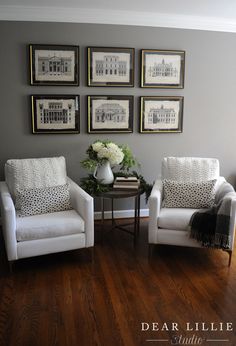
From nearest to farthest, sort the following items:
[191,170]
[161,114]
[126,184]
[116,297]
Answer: [116,297] < [126,184] < [191,170] < [161,114]

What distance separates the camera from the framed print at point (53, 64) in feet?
11.4

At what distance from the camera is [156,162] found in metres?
4.03

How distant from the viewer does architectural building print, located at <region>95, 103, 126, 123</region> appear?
375 centimetres

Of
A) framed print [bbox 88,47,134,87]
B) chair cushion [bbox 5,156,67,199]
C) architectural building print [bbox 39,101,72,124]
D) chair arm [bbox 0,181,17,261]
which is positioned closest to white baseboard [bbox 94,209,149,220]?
chair cushion [bbox 5,156,67,199]

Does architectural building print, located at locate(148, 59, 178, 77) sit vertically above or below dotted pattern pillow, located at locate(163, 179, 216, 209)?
above

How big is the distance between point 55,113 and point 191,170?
167 centimetres

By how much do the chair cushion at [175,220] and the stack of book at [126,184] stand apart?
0.46 m

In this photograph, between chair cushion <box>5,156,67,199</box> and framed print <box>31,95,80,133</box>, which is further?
framed print <box>31,95,80,133</box>

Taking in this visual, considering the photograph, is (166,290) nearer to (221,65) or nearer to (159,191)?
(159,191)

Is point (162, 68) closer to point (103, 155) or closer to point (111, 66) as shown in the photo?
point (111, 66)

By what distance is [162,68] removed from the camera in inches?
149

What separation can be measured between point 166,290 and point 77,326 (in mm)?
793

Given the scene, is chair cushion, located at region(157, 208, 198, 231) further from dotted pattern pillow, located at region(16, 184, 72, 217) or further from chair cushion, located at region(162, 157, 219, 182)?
dotted pattern pillow, located at region(16, 184, 72, 217)

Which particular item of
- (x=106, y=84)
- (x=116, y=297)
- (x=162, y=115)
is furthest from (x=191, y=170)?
(x=116, y=297)
